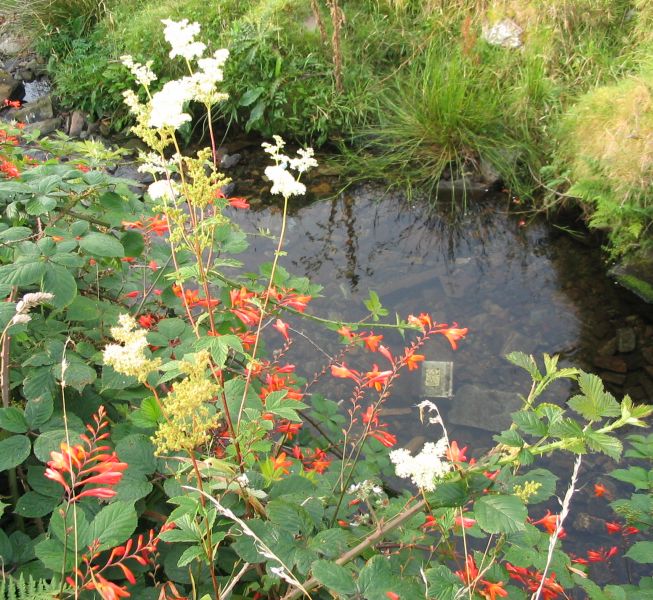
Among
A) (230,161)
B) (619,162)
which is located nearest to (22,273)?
(619,162)

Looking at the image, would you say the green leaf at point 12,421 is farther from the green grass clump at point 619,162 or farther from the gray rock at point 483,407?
the green grass clump at point 619,162

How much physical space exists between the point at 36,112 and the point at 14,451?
16.3ft

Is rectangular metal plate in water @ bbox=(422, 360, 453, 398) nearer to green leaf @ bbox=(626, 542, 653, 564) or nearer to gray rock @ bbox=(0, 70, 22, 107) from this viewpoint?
green leaf @ bbox=(626, 542, 653, 564)

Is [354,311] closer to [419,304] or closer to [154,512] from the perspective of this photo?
[419,304]

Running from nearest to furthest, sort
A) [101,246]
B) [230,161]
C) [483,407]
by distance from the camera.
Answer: [101,246], [483,407], [230,161]

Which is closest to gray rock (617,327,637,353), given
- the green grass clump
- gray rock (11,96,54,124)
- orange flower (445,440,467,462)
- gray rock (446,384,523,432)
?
the green grass clump

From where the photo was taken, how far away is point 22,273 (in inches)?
47.7

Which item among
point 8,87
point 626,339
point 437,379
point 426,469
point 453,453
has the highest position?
point 426,469

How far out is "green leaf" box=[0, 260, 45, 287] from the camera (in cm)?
120

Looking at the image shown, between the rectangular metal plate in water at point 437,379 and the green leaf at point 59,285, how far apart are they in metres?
2.14

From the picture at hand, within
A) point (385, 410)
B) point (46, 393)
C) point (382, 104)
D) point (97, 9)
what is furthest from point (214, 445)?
point (97, 9)

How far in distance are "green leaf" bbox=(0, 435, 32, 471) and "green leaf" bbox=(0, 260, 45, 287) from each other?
11.7 inches

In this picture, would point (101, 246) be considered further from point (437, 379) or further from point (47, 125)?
point (47, 125)

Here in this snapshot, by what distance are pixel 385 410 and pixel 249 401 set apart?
73.9 inches
